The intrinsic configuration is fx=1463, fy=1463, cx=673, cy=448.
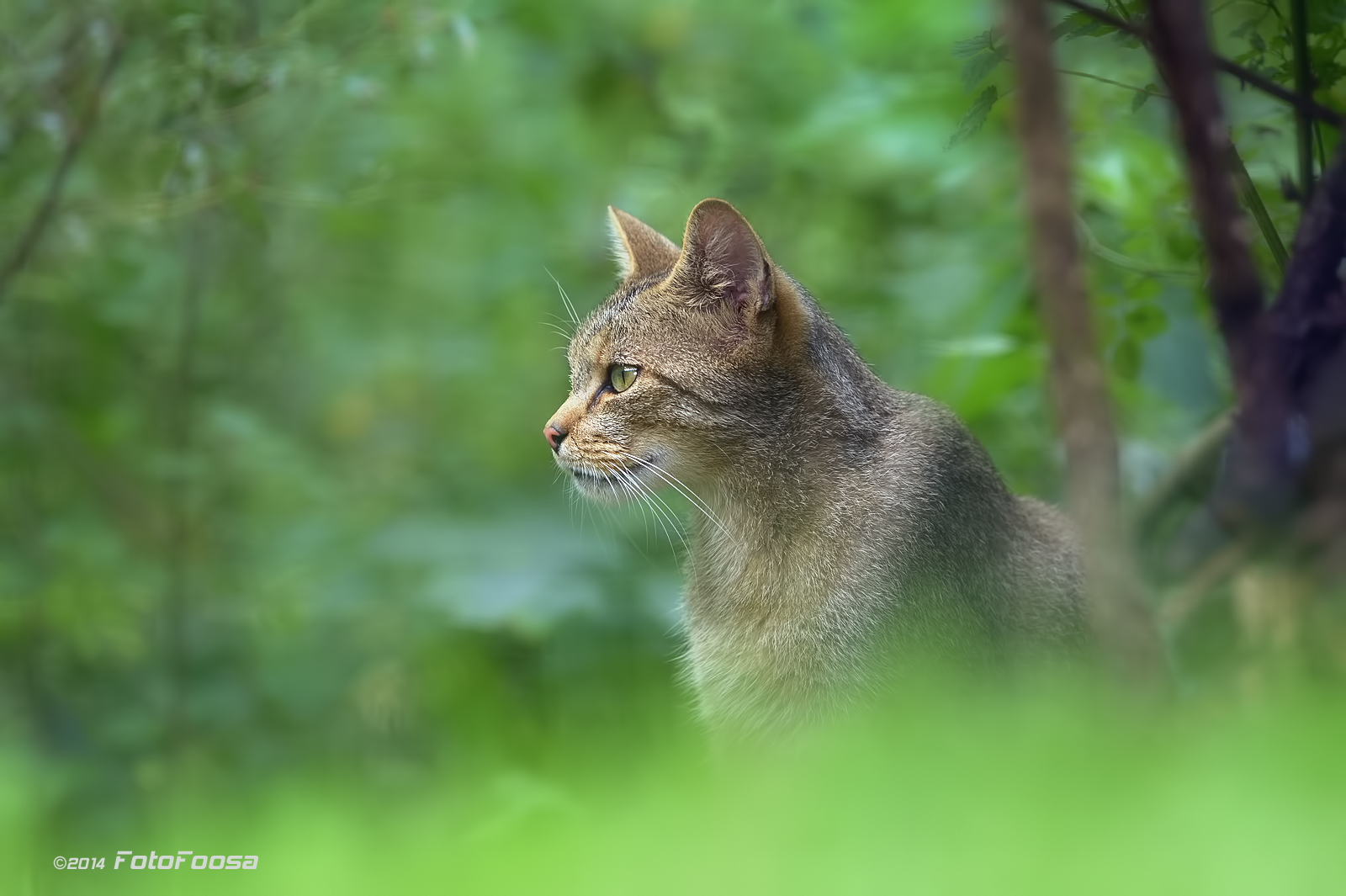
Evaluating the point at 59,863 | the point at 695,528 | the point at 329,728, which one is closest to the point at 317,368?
the point at 329,728

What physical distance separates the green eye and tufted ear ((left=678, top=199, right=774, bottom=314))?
29cm

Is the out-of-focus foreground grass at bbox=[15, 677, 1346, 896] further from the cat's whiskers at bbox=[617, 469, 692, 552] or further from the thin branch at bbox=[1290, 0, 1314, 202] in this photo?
the thin branch at bbox=[1290, 0, 1314, 202]

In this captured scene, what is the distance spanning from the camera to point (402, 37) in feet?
17.6

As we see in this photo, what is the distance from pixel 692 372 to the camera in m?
4.07

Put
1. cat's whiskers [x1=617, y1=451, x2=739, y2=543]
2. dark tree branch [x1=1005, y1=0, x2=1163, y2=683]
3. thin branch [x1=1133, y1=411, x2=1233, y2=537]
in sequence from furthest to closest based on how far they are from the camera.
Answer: thin branch [x1=1133, y1=411, x2=1233, y2=537] → cat's whiskers [x1=617, y1=451, x2=739, y2=543] → dark tree branch [x1=1005, y1=0, x2=1163, y2=683]

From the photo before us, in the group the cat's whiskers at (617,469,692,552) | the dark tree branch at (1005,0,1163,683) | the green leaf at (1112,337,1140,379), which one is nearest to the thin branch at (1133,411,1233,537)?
the green leaf at (1112,337,1140,379)

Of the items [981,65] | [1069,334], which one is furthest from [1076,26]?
[1069,334]

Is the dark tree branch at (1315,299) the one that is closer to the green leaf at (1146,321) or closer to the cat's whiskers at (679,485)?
the green leaf at (1146,321)

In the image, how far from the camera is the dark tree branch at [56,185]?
17.7ft

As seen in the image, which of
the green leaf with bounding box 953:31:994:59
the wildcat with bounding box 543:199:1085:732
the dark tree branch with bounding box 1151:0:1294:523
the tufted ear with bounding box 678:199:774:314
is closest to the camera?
the dark tree branch with bounding box 1151:0:1294:523

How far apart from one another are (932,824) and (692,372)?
88.9 inches

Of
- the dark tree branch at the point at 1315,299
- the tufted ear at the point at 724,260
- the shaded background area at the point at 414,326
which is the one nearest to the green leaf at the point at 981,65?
the dark tree branch at the point at 1315,299

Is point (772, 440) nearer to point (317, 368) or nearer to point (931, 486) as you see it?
point (931, 486)

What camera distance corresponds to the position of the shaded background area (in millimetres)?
5309
